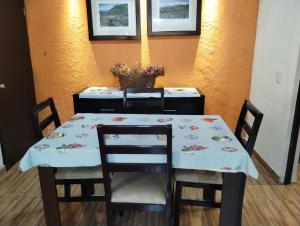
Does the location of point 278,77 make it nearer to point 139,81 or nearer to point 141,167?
point 139,81

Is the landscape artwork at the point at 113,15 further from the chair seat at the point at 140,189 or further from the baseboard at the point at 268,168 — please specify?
the baseboard at the point at 268,168

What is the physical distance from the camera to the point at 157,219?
1969 mm

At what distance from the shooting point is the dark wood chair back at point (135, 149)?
1274 millimetres

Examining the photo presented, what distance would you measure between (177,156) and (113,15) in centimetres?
216

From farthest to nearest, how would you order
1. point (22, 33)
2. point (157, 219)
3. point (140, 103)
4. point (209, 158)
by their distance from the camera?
point (22, 33), point (140, 103), point (157, 219), point (209, 158)

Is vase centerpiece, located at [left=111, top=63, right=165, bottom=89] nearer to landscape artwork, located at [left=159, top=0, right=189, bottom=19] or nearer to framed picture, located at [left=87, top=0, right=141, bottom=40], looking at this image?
framed picture, located at [left=87, top=0, right=141, bottom=40]

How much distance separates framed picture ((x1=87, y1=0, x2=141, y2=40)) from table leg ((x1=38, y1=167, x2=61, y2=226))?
6.43 ft

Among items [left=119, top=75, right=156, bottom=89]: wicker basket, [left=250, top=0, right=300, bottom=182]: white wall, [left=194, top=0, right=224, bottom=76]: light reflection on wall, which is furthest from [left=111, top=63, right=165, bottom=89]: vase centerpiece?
[left=250, top=0, right=300, bottom=182]: white wall

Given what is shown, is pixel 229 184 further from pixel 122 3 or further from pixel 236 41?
pixel 122 3

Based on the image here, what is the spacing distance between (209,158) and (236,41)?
6.78ft

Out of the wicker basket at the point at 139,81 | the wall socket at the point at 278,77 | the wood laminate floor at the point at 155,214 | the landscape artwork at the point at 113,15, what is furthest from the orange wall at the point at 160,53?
the wood laminate floor at the point at 155,214

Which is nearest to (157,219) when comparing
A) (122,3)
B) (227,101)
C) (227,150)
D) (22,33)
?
(227,150)

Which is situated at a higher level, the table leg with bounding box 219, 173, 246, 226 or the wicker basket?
the wicker basket

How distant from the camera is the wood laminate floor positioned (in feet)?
6.37
